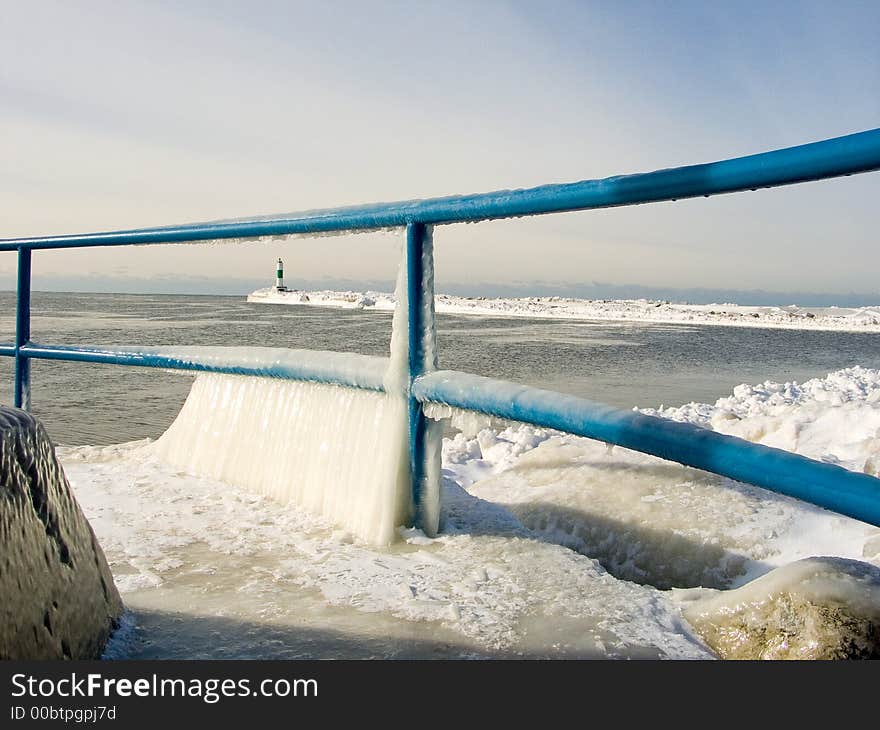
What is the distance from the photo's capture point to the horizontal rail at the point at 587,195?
3.25ft

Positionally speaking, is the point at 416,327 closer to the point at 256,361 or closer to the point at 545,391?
the point at 545,391

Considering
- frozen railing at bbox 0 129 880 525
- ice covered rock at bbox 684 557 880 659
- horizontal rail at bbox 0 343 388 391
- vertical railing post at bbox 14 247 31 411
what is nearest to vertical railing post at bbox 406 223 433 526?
frozen railing at bbox 0 129 880 525

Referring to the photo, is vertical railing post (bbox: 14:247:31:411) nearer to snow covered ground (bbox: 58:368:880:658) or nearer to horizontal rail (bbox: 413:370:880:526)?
snow covered ground (bbox: 58:368:880:658)

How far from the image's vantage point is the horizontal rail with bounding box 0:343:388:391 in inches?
76.7

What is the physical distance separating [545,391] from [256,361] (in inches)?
42.2

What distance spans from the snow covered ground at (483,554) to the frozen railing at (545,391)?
18cm

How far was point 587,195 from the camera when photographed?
141 centimetres

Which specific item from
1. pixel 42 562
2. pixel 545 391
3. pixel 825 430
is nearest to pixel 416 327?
pixel 545 391

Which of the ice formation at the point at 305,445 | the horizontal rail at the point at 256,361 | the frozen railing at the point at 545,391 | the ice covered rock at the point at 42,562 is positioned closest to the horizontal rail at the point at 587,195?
the frozen railing at the point at 545,391

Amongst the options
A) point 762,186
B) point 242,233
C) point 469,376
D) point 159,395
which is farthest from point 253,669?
point 159,395

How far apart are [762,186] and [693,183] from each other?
0.13 metres

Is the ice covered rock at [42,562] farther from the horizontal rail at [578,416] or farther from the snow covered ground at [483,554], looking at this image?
the horizontal rail at [578,416]

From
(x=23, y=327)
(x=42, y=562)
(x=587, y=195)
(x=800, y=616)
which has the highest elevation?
(x=587, y=195)

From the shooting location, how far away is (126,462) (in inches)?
104
